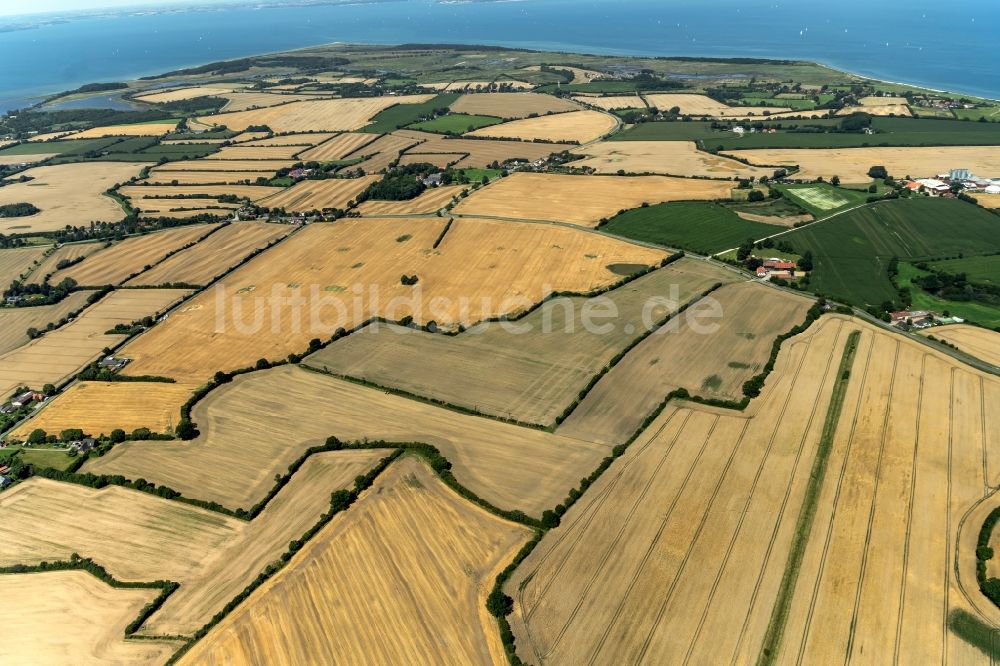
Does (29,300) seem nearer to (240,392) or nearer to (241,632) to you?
(240,392)

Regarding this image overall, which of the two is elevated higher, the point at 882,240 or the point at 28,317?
the point at 882,240

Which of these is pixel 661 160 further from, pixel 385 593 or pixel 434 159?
pixel 385 593

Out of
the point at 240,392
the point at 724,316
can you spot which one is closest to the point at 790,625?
→ the point at 724,316

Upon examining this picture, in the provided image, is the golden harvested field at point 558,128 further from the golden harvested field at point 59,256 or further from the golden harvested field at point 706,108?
the golden harvested field at point 59,256

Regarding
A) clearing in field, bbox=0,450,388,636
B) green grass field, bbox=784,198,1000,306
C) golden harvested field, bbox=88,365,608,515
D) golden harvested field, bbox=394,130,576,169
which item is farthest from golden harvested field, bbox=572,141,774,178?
clearing in field, bbox=0,450,388,636

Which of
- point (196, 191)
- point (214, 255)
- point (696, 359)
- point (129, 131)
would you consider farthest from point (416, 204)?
point (129, 131)
